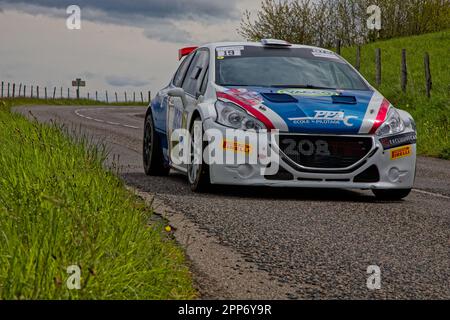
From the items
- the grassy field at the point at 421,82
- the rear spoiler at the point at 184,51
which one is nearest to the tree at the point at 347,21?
the grassy field at the point at 421,82

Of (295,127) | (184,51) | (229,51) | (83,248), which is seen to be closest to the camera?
(83,248)

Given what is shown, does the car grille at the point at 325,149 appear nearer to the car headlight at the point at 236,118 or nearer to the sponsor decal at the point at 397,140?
the sponsor decal at the point at 397,140

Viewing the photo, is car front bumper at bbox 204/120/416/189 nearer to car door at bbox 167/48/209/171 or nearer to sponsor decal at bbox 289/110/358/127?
A: sponsor decal at bbox 289/110/358/127

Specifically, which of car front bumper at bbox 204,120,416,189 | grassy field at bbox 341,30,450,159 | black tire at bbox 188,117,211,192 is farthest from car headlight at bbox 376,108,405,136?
grassy field at bbox 341,30,450,159

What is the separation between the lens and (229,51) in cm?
1019

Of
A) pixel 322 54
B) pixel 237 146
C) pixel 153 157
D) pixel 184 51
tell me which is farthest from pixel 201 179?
pixel 184 51

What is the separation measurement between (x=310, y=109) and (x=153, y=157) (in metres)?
2.80

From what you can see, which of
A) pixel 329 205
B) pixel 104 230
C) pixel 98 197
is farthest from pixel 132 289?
pixel 329 205

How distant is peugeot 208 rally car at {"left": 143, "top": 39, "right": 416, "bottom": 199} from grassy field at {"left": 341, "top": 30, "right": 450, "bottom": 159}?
26.9 feet

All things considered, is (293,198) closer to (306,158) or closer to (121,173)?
(306,158)

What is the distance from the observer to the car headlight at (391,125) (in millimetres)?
8953

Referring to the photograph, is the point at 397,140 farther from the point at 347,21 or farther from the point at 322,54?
the point at 347,21
